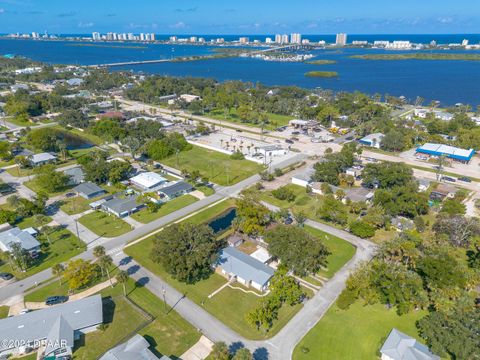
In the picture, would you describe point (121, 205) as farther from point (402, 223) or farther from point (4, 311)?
point (402, 223)

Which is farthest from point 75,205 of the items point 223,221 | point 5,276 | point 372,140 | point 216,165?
point 372,140

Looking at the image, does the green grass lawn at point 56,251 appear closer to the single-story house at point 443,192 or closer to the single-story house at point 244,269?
the single-story house at point 244,269

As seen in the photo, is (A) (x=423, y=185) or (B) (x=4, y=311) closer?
(B) (x=4, y=311)

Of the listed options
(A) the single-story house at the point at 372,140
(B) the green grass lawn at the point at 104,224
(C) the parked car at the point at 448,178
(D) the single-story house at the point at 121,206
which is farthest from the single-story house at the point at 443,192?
(B) the green grass lawn at the point at 104,224

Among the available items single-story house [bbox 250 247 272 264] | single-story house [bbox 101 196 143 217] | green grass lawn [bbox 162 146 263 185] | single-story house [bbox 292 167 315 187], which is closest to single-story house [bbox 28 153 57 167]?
green grass lawn [bbox 162 146 263 185]

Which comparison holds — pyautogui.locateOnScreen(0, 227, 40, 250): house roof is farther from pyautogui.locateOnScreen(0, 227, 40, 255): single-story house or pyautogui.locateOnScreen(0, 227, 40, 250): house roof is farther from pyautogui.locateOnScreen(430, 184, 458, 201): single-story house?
pyautogui.locateOnScreen(430, 184, 458, 201): single-story house

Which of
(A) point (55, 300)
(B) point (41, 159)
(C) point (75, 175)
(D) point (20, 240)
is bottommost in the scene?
(A) point (55, 300)

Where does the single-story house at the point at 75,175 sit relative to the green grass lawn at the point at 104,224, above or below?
above
